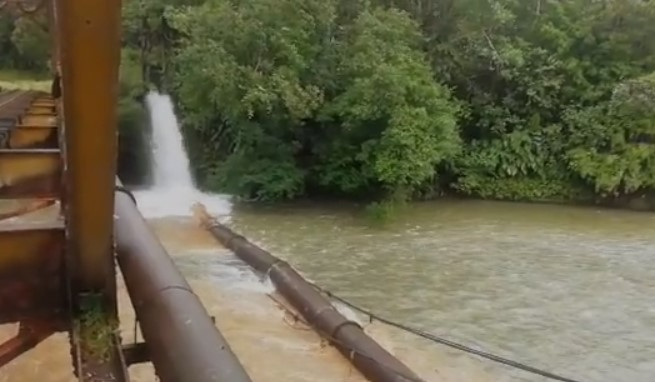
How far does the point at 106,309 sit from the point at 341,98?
14.8 meters

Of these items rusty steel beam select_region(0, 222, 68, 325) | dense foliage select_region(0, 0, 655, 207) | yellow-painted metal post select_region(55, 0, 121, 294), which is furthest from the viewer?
dense foliage select_region(0, 0, 655, 207)

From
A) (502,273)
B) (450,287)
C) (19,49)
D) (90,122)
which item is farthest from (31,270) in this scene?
(19,49)

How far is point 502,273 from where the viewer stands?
1127cm

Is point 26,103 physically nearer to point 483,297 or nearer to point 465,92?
point 483,297

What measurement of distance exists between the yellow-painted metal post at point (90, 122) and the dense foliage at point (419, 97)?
45.4 ft

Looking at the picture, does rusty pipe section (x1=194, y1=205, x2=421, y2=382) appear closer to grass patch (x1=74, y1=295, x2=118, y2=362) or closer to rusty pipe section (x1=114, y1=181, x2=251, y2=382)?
rusty pipe section (x1=114, y1=181, x2=251, y2=382)

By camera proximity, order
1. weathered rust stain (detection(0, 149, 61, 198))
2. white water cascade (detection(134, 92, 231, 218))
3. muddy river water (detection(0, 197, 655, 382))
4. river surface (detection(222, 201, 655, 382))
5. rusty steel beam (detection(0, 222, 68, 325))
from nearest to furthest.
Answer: rusty steel beam (detection(0, 222, 68, 325)) < weathered rust stain (detection(0, 149, 61, 198)) < muddy river water (detection(0, 197, 655, 382)) < river surface (detection(222, 201, 655, 382)) < white water cascade (detection(134, 92, 231, 218))

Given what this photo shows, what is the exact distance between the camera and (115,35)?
58.3 inches

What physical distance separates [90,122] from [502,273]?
10267 mm

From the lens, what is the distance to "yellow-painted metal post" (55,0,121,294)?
1450mm

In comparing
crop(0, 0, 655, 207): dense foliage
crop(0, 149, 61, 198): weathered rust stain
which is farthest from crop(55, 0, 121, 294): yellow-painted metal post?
crop(0, 0, 655, 207): dense foliage

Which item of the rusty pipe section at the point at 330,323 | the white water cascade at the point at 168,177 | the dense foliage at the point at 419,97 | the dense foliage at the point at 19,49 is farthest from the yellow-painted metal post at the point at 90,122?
the dense foliage at the point at 19,49

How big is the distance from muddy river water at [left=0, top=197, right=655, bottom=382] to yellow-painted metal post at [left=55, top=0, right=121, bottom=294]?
263 centimetres

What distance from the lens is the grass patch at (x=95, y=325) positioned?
80.5 inches
